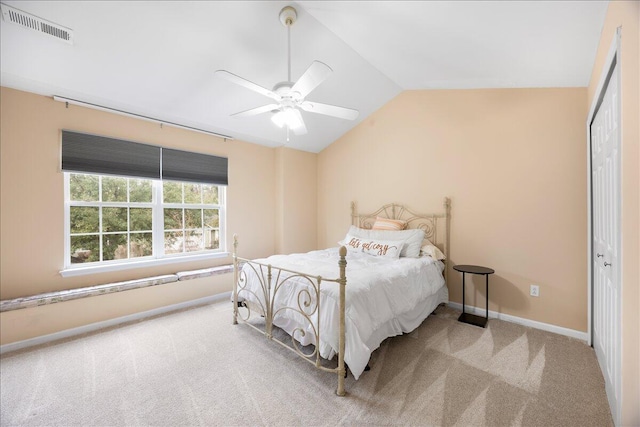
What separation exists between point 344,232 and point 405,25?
307cm

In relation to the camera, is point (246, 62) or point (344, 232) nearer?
point (246, 62)

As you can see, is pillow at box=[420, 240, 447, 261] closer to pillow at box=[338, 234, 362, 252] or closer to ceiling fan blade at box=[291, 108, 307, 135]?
pillow at box=[338, 234, 362, 252]

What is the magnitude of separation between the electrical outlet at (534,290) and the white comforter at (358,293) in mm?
873

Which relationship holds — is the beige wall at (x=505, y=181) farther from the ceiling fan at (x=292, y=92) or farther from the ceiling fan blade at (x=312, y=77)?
the ceiling fan blade at (x=312, y=77)

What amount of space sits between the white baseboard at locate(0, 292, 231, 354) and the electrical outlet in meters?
3.76

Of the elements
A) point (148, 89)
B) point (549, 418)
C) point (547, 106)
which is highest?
point (148, 89)

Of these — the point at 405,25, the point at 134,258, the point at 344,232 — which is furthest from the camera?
the point at 344,232

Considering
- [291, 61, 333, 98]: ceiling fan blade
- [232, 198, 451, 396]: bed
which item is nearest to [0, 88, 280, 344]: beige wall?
[232, 198, 451, 396]: bed

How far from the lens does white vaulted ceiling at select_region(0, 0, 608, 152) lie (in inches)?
74.2

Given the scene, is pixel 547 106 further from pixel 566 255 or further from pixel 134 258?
pixel 134 258

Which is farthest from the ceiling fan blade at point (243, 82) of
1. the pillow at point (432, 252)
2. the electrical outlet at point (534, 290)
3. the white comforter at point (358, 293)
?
the electrical outlet at point (534, 290)

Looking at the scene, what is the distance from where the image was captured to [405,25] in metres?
2.14

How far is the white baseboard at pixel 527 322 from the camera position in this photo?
264 centimetres

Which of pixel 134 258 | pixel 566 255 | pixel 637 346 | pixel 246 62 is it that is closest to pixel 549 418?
pixel 637 346
